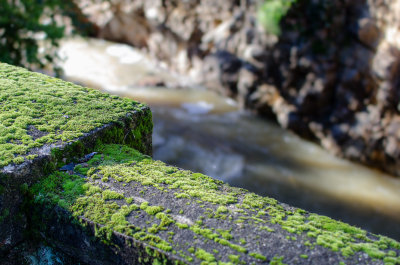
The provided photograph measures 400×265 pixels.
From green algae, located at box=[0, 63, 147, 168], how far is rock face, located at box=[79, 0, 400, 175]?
213 inches

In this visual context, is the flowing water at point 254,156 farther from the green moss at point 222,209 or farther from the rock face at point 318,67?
the green moss at point 222,209

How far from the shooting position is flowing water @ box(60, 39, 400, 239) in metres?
5.72

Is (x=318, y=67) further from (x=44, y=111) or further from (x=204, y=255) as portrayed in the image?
(x=204, y=255)

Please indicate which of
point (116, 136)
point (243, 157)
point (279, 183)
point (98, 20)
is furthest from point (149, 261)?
point (98, 20)

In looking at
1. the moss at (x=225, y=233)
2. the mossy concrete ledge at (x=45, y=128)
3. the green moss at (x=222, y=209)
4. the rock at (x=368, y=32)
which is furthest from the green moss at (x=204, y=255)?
the rock at (x=368, y=32)

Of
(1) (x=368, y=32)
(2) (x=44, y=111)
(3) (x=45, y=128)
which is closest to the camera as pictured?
(3) (x=45, y=128)

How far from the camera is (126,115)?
2.05 m

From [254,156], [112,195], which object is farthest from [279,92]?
[112,195]

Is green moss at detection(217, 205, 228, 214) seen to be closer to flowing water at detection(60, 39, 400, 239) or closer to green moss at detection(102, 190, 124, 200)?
green moss at detection(102, 190, 124, 200)

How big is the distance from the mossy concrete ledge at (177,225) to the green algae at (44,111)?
0.63 ft

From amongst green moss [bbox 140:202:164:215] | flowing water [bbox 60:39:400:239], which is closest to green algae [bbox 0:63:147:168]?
green moss [bbox 140:202:164:215]

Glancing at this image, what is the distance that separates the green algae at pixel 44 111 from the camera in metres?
1.74

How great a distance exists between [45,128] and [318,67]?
6125 mm

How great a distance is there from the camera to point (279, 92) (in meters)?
7.74
